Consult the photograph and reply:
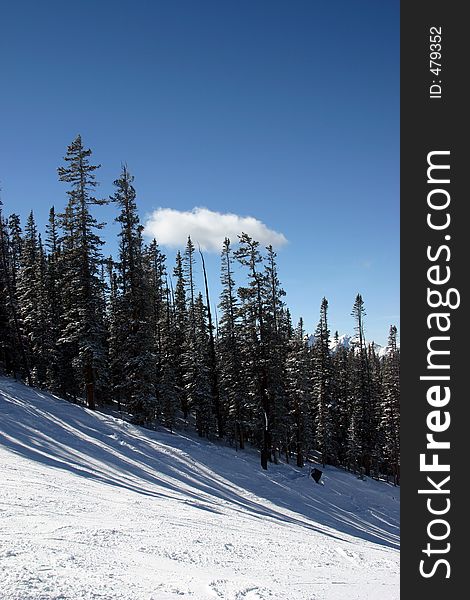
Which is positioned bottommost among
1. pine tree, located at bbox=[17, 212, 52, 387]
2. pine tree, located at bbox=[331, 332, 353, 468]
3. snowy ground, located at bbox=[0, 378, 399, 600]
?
pine tree, located at bbox=[331, 332, 353, 468]

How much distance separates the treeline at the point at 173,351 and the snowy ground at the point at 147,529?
19.6 ft

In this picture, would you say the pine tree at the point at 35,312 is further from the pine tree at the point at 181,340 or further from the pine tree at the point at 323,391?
the pine tree at the point at 323,391

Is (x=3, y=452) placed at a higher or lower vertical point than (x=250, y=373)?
lower

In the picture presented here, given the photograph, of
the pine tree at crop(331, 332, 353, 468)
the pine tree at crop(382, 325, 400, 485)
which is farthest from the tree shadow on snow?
the pine tree at crop(331, 332, 353, 468)

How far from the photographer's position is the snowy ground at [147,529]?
18.1 ft

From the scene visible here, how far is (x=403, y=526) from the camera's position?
495cm

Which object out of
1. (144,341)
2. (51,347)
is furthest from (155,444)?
(51,347)

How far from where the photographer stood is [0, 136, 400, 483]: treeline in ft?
93.8

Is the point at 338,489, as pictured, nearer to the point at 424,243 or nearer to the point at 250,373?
the point at 250,373

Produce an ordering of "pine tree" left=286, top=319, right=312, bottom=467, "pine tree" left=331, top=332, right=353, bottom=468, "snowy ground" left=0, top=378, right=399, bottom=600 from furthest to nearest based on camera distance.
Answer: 1. "pine tree" left=331, top=332, right=353, bottom=468
2. "pine tree" left=286, top=319, right=312, bottom=467
3. "snowy ground" left=0, top=378, right=399, bottom=600

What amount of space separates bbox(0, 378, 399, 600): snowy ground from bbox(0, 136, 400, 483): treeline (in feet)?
19.6

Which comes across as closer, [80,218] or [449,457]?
[449,457]

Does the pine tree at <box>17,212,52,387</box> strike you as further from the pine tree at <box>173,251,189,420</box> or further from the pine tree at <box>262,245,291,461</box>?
the pine tree at <box>262,245,291,461</box>

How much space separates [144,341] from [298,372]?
15.9 m
